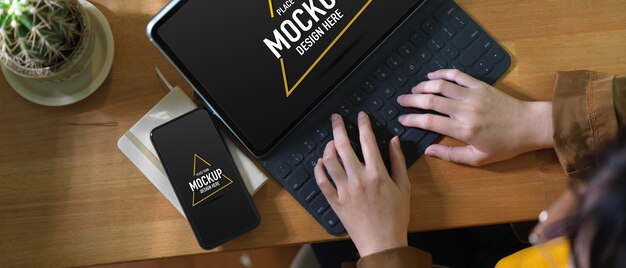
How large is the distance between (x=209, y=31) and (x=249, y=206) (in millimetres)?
224

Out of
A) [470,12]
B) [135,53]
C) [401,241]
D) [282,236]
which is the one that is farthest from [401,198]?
[135,53]

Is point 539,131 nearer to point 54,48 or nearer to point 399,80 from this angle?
point 399,80

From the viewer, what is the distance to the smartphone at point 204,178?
2.41 feet

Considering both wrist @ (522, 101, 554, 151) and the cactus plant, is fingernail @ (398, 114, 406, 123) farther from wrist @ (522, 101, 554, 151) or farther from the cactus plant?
the cactus plant

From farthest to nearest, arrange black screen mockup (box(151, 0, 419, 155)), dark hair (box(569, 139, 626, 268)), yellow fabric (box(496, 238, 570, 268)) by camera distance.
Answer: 1. yellow fabric (box(496, 238, 570, 268))
2. black screen mockup (box(151, 0, 419, 155))
3. dark hair (box(569, 139, 626, 268))

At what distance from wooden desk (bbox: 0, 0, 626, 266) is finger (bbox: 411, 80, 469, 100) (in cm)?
7

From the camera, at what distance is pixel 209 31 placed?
0.72m

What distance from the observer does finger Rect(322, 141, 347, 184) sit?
77cm

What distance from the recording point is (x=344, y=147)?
769 mm

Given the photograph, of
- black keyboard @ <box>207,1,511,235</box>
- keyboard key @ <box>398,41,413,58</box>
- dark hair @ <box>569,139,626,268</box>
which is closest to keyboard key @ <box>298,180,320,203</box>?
black keyboard @ <box>207,1,511,235</box>

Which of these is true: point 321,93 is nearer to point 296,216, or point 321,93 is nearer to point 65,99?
point 296,216

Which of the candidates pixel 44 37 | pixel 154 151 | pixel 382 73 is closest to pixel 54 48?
pixel 44 37

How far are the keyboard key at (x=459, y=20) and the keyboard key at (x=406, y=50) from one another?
0.07 meters

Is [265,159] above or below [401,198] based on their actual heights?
above
